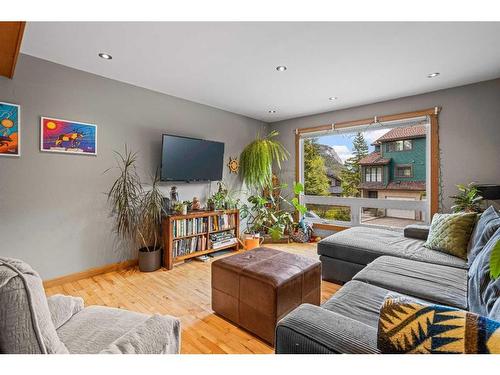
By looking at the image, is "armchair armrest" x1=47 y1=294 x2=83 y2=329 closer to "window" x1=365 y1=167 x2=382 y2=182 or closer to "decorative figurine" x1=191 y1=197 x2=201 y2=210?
"decorative figurine" x1=191 y1=197 x2=201 y2=210

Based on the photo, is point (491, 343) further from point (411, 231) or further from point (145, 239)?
point (145, 239)

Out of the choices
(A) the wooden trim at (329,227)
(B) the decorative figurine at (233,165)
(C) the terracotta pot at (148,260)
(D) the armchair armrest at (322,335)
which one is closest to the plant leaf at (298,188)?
(A) the wooden trim at (329,227)

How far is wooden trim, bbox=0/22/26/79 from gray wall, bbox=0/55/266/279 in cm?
19

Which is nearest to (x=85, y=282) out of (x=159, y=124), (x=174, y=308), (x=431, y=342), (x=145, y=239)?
(x=145, y=239)

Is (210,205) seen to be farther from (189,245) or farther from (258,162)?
(258,162)

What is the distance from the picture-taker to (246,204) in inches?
176

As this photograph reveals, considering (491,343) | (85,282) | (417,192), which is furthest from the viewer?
(417,192)

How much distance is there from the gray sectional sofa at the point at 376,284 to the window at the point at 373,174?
1.23 meters

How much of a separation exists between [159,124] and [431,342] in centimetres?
336

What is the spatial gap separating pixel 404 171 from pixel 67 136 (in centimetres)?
433

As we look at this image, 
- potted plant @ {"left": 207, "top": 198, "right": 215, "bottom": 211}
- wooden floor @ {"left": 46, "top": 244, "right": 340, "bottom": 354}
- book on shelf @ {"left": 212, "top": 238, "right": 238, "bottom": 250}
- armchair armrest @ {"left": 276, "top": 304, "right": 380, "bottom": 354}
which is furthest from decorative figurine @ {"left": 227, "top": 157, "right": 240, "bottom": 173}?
armchair armrest @ {"left": 276, "top": 304, "right": 380, "bottom": 354}

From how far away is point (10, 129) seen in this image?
2.19m

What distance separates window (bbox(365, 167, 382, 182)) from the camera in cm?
378

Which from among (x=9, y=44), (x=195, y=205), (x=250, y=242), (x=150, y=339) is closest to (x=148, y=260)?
(x=195, y=205)
